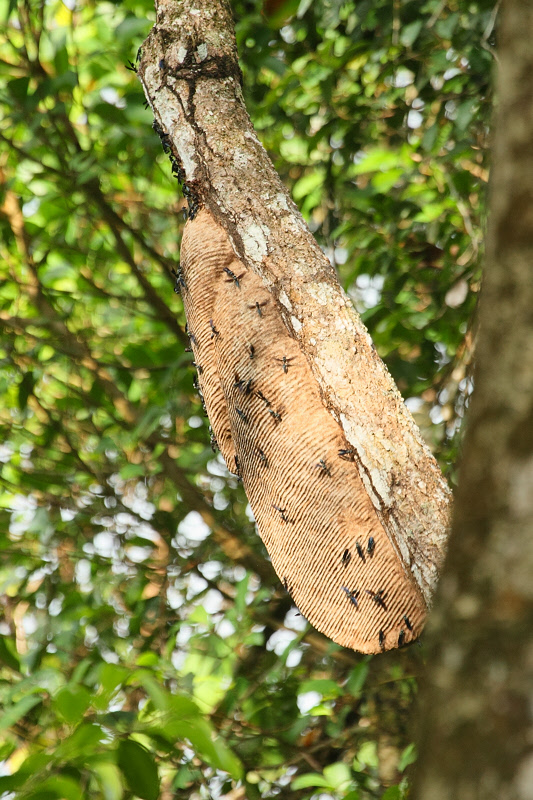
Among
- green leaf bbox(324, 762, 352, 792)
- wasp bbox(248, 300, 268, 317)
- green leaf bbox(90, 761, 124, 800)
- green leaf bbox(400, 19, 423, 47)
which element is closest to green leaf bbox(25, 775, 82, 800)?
green leaf bbox(90, 761, 124, 800)

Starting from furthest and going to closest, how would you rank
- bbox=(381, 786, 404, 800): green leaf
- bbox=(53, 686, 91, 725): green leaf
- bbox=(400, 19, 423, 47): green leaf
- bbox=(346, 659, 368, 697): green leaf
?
bbox=(400, 19, 423, 47): green leaf → bbox=(346, 659, 368, 697): green leaf → bbox=(381, 786, 404, 800): green leaf → bbox=(53, 686, 91, 725): green leaf

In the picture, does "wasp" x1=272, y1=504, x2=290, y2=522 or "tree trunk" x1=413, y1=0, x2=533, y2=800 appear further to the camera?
"wasp" x1=272, y1=504, x2=290, y2=522

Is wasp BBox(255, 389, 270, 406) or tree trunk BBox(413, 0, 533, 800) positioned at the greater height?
tree trunk BBox(413, 0, 533, 800)

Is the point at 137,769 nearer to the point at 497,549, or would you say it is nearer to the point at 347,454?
the point at 347,454

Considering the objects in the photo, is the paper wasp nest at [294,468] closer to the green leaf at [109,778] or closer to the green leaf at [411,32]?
the green leaf at [109,778]

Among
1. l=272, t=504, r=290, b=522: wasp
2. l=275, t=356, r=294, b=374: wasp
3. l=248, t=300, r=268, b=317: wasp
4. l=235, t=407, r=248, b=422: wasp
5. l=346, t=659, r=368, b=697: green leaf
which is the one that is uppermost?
l=248, t=300, r=268, b=317: wasp

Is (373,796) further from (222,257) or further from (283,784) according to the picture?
(222,257)

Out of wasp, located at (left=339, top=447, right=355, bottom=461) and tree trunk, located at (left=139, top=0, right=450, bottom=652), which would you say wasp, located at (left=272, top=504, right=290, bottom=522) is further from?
wasp, located at (left=339, top=447, right=355, bottom=461)
